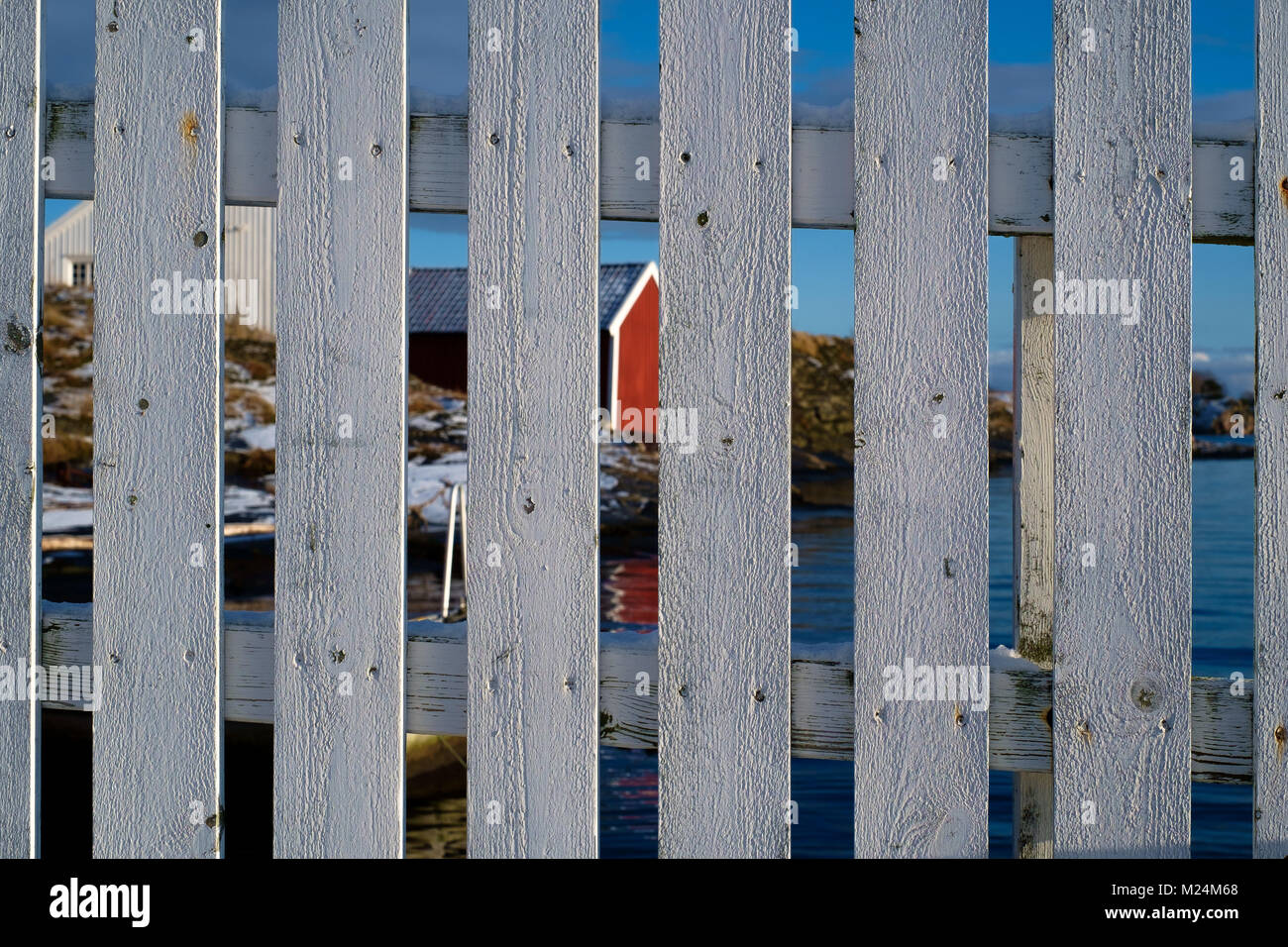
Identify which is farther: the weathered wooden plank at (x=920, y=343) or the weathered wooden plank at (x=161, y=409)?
the weathered wooden plank at (x=161, y=409)

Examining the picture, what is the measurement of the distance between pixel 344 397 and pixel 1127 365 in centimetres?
144

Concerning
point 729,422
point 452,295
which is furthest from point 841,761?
point 452,295

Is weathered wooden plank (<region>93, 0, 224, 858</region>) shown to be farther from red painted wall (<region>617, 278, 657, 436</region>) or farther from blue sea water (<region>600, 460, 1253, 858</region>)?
red painted wall (<region>617, 278, 657, 436</region>)

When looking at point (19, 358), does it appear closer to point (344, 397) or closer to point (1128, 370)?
point (344, 397)

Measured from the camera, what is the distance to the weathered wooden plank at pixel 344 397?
179 cm

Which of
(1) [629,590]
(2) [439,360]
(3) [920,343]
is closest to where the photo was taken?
(3) [920,343]

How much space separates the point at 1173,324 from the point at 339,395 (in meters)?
1.54

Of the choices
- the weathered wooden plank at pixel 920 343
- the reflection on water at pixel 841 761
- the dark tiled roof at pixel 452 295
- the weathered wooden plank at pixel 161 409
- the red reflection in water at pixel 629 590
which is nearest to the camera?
the weathered wooden plank at pixel 920 343

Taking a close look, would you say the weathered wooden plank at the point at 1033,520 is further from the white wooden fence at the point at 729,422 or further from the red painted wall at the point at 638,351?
the red painted wall at the point at 638,351

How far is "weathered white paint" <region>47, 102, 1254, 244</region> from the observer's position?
5.78ft

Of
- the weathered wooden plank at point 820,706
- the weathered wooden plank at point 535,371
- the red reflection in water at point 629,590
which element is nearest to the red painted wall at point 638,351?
the red reflection in water at point 629,590

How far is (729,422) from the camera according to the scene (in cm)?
174

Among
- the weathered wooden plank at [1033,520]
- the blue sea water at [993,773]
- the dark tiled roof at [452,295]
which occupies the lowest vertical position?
the blue sea water at [993,773]
